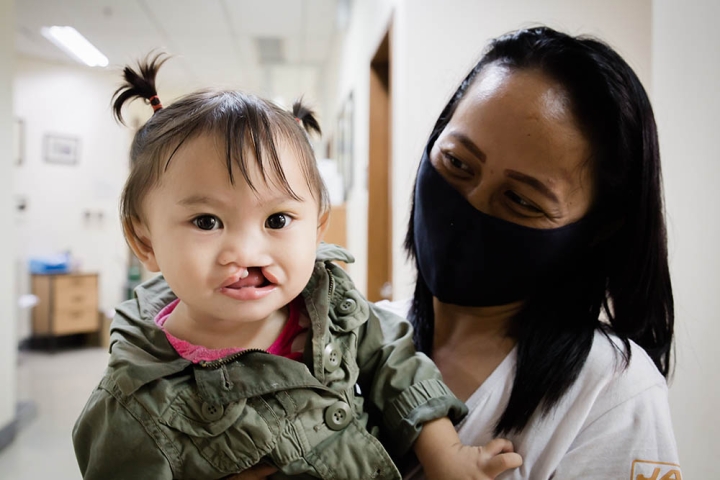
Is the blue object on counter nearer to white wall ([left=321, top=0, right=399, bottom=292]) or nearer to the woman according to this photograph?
white wall ([left=321, top=0, right=399, bottom=292])

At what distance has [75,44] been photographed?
2281 mm

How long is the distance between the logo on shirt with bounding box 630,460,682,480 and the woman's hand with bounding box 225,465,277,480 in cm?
49

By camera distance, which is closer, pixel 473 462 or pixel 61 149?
pixel 473 462

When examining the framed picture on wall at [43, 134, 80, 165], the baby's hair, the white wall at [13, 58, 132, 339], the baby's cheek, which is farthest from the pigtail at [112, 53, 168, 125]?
the framed picture on wall at [43, 134, 80, 165]

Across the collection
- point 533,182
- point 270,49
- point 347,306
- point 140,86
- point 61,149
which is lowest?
point 347,306

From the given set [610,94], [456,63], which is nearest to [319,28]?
[456,63]

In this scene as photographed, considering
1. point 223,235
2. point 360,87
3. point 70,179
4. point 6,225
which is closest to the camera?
point 223,235

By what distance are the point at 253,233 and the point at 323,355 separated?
22 centimetres

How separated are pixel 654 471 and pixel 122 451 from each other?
70cm

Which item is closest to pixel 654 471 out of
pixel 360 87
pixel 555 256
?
pixel 555 256

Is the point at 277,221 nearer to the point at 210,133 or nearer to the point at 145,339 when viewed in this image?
the point at 210,133

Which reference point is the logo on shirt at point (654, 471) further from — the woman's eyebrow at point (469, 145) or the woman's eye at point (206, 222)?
the woman's eye at point (206, 222)

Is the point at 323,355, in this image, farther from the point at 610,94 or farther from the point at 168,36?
the point at 168,36

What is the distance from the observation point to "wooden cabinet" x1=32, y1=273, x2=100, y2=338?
5.44 m
